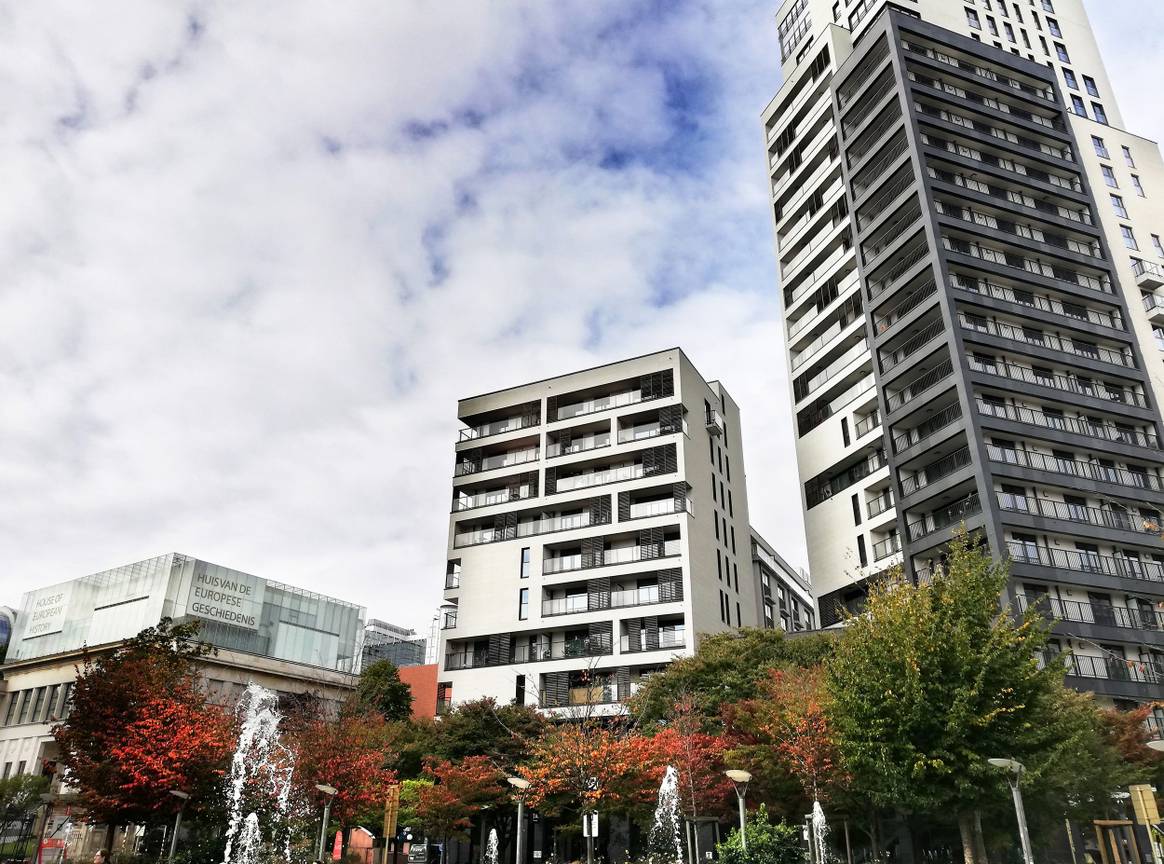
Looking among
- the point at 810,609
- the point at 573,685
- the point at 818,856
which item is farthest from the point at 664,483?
the point at 810,609

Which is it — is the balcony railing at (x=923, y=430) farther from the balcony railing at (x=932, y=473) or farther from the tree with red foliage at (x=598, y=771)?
the tree with red foliage at (x=598, y=771)

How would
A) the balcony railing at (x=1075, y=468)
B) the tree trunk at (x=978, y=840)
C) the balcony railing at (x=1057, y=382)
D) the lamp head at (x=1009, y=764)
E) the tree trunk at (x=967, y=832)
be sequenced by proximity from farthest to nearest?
the balcony railing at (x=1057, y=382) → the balcony railing at (x=1075, y=468) → the tree trunk at (x=978, y=840) → the tree trunk at (x=967, y=832) → the lamp head at (x=1009, y=764)

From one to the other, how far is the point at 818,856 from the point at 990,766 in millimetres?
7494

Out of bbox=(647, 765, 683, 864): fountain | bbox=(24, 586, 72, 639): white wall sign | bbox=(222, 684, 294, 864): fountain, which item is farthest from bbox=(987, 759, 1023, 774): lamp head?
bbox=(24, 586, 72, 639): white wall sign

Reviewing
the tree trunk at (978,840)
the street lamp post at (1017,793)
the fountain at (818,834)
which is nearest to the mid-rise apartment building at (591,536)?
the fountain at (818,834)

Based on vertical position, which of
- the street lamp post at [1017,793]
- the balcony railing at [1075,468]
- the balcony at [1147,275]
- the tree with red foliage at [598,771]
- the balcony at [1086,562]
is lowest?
the street lamp post at [1017,793]

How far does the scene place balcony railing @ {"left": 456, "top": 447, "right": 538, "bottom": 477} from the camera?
62.1 meters

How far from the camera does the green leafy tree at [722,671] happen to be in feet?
130

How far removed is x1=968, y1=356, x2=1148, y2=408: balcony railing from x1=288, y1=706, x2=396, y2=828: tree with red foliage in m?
36.0

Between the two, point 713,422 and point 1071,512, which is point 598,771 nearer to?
point 1071,512

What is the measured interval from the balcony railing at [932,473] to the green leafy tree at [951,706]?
20.2 meters

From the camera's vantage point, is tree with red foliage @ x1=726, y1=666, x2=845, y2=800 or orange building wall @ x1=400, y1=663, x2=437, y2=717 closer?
tree with red foliage @ x1=726, y1=666, x2=845, y2=800

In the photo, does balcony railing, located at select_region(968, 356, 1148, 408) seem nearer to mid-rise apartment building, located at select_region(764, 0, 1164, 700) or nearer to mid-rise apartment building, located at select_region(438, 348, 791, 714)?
mid-rise apartment building, located at select_region(764, 0, 1164, 700)

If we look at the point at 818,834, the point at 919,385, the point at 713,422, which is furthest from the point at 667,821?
the point at 713,422
